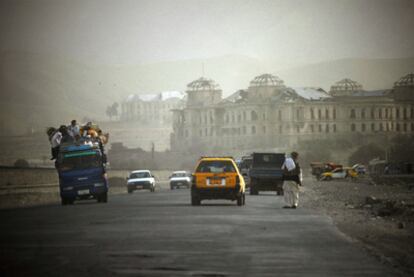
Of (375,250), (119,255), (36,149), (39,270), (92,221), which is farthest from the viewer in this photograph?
(36,149)

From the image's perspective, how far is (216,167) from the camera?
1394 inches

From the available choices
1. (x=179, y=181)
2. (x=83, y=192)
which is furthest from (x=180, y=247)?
(x=179, y=181)

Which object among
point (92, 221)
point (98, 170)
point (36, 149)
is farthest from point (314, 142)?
point (92, 221)

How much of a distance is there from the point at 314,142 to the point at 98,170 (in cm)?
15873

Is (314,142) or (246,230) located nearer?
(246,230)

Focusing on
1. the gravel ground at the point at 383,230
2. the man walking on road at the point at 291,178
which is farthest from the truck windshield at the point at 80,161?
the gravel ground at the point at 383,230

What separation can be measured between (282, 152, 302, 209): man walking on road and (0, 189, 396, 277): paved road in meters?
5.29

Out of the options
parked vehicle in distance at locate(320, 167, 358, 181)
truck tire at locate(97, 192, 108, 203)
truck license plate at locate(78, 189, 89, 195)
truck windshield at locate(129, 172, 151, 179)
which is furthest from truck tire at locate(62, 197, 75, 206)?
parked vehicle in distance at locate(320, 167, 358, 181)

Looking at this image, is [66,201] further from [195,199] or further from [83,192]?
[195,199]

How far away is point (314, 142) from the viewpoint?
19612 centimetres

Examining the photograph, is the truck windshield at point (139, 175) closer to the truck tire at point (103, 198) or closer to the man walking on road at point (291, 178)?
the truck tire at point (103, 198)

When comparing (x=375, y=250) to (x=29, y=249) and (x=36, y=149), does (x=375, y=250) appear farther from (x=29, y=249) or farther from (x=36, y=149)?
(x=36, y=149)

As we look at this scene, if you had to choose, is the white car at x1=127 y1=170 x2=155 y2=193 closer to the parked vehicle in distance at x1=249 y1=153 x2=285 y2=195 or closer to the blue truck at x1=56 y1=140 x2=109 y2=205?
the parked vehicle in distance at x1=249 y1=153 x2=285 y2=195

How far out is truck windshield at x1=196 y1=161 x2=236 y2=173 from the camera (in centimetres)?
3509
